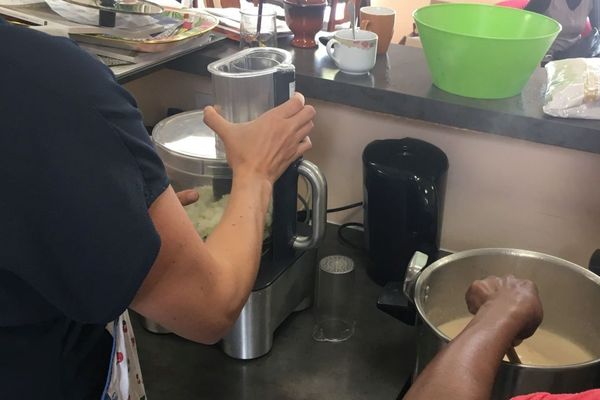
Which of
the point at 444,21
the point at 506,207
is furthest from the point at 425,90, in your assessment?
the point at 506,207

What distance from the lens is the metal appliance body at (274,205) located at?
952 millimetres

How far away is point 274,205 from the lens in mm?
1007

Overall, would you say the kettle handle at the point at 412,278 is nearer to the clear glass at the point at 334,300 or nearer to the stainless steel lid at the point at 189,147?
the clear glass at the point at 334,300

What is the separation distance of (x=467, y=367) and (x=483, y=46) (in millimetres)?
499

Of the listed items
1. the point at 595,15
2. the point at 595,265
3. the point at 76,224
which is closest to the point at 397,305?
the point at 595,265

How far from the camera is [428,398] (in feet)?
2.30

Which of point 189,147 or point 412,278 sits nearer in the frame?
point 412,278

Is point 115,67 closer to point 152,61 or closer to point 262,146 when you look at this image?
Result: point 152,61

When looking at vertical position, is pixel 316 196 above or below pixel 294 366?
above

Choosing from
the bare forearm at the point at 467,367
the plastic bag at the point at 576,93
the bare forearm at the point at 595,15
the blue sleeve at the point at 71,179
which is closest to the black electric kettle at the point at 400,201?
the plastic bag at the point at 576,93

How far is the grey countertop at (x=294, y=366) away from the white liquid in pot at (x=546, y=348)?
0.27ft

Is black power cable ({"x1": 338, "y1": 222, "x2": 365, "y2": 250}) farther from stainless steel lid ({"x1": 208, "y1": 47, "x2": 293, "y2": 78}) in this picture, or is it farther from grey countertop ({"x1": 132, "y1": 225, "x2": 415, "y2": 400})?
stainless steel lid ({"x1": 208, "y1": 47, "x2": 293, "y2": 78})

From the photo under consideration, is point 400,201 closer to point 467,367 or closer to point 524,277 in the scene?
point 524,277

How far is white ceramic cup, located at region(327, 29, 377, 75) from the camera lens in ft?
3.74
